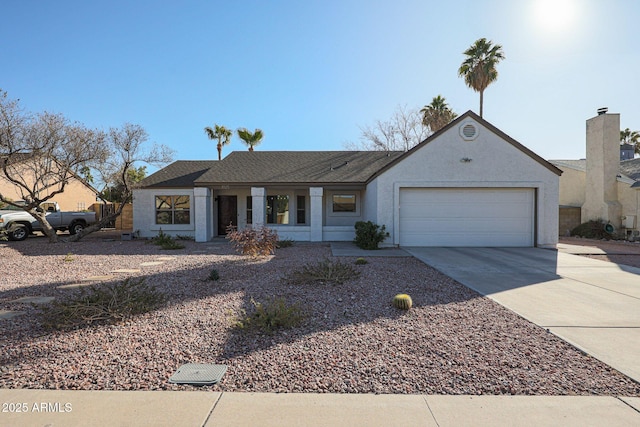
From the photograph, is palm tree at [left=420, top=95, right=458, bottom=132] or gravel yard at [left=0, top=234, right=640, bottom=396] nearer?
gravel yard at [left=0, top=234, right=640, bottom=396]

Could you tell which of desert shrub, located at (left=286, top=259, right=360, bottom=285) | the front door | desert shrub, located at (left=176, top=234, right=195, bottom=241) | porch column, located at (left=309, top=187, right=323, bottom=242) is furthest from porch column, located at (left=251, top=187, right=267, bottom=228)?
desert shrub, located at (left=286, top=259, right=360, bottom=285)

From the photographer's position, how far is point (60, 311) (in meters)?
4.82

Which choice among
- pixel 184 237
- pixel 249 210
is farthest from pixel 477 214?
pixel 184 237

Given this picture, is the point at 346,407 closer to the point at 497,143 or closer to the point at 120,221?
the point at 497,143

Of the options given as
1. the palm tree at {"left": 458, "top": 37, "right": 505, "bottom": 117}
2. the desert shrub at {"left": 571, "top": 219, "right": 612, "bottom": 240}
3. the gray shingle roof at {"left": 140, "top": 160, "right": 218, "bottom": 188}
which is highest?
the palm tree at {"left": 458, "top": 37, "right": 505, "bottom": 117}

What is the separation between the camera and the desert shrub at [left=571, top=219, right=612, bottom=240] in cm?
1672

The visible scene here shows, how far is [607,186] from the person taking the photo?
17141 millimetres

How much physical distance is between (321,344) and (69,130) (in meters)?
14.8

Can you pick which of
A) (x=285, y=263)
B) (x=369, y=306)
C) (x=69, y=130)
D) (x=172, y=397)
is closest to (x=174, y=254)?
(x=285, y=263)

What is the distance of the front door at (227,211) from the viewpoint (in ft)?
61.2

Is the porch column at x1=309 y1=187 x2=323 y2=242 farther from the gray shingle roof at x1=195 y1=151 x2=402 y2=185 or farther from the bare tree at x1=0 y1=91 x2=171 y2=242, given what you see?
the bare tree at x1=0 y1=91 x2=171 y2=242

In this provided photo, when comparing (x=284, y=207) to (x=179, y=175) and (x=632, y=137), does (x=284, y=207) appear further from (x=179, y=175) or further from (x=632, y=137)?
(x=632, y=137)

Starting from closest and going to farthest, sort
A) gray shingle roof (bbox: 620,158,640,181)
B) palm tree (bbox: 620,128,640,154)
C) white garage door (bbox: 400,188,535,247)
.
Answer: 1. white garage door (bbox: 400,188,535,247)
2. gray shingle roof (bbox: 620,158,640,181)
3. palm tree (bbox: 620,128,640,154)

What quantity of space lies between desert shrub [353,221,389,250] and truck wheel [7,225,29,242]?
16469 millimetres
